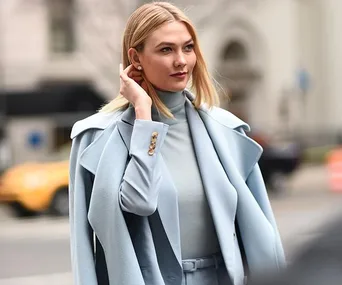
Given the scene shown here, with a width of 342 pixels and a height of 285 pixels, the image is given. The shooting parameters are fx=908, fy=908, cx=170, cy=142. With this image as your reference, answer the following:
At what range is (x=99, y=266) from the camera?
2938 mm

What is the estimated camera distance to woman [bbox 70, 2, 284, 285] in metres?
2.79

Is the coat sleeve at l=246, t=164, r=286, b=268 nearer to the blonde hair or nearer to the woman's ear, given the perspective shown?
the blonde hair

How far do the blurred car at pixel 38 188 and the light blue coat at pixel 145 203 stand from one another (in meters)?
14.4

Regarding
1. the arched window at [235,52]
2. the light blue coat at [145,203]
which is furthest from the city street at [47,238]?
the arched window at [235,52]

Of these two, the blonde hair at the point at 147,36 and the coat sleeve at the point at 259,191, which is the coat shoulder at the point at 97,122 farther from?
the coat sleeve at the point at 259,191

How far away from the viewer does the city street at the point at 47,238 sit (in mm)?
11352

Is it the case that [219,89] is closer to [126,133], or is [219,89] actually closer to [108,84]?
[126,133]

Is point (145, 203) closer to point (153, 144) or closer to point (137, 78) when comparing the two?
point (153, 144)

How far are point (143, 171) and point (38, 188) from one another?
48.8ft

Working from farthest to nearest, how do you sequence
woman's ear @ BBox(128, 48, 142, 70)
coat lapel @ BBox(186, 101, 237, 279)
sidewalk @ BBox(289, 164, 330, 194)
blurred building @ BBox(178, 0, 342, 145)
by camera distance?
blurred building @ BBox(178, 0, 342, 145) → sidewalk @ BBox(289, 164, 330, 194) → woman's ear @ BBox(128, 48, 142, 70) → coat lapel @ BBox(186, 101, 237, 279)

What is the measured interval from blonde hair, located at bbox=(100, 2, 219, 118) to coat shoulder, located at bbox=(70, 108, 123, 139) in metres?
0.04

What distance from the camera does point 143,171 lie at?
2.75 m

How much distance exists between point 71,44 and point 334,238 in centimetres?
2822

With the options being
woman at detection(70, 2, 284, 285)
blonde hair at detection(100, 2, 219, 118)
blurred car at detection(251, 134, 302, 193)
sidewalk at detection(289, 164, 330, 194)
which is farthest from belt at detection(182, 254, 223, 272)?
sidewalk at detection(289, 164, 330, 194)
